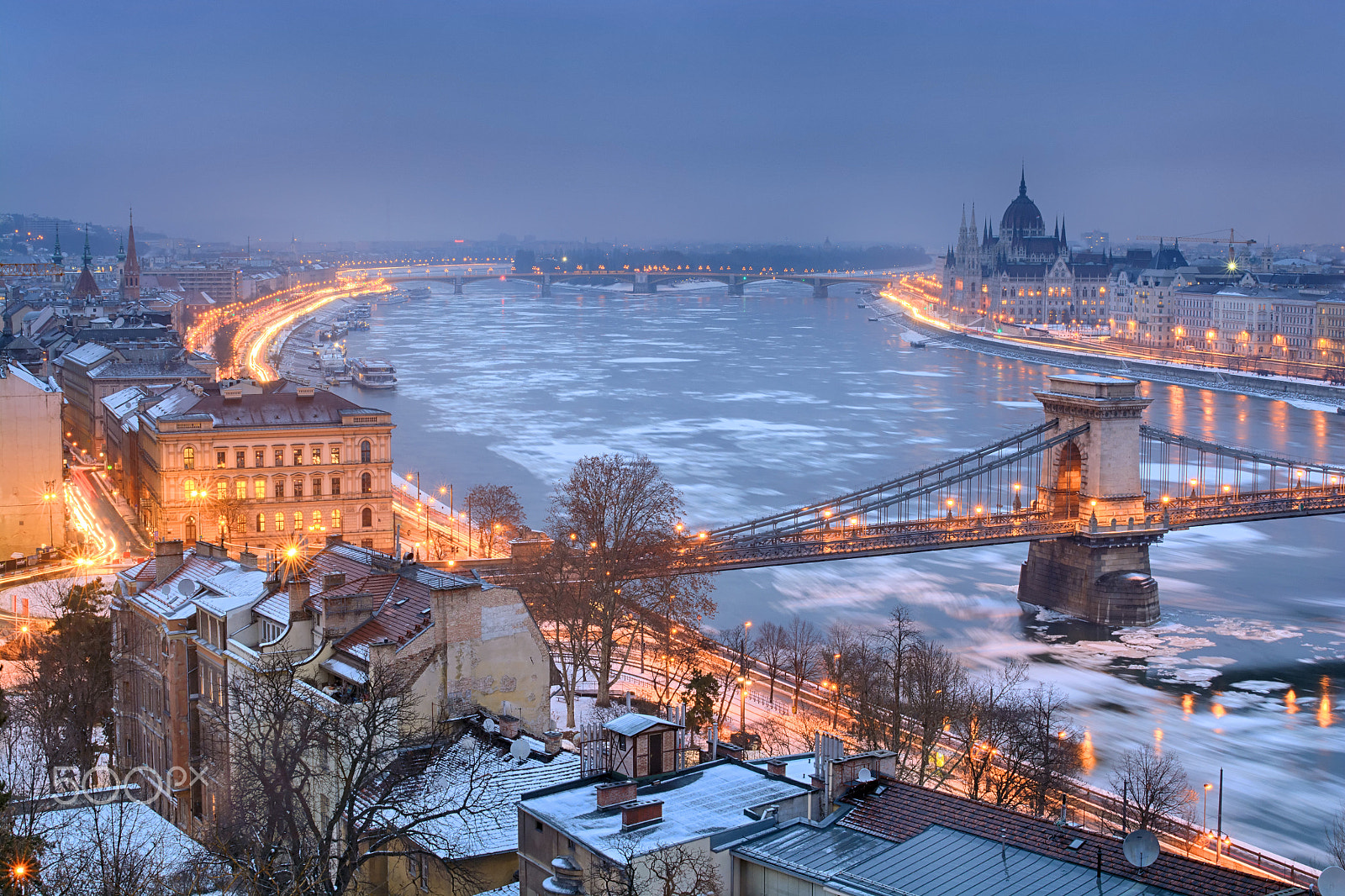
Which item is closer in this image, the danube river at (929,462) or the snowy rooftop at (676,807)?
the snowy rooftop at (676,807)

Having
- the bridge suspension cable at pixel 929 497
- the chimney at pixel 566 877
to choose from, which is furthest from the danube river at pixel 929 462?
the chimney at pixel 566 877

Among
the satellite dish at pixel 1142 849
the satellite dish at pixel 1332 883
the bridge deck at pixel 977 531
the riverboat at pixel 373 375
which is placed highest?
the satellite dish at pixel 1332 883

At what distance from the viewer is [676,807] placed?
9.05 meters

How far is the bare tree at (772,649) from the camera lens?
21844 mm

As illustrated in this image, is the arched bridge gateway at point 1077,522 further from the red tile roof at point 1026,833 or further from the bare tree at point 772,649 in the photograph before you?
the red tile roof at point 1026,833

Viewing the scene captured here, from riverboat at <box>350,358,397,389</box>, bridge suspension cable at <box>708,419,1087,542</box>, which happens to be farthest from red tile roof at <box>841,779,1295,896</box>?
riverboat at <box>350,358,397,389</box>

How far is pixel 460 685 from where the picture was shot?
12.9 m

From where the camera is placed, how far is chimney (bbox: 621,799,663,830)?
8.52 meters

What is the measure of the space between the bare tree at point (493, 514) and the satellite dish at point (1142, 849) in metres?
22.6

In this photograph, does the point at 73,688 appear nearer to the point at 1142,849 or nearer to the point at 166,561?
the point at 166,561

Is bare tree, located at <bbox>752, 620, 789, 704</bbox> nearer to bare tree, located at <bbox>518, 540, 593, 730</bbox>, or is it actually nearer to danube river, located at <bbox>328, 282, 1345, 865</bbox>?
danube river, located at <bbox>328, 282, 1345, 865</bbox>

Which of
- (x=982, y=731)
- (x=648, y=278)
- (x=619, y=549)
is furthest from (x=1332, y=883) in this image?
(x=648, y=278)

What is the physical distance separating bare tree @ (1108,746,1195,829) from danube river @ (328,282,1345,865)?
0.35 metres

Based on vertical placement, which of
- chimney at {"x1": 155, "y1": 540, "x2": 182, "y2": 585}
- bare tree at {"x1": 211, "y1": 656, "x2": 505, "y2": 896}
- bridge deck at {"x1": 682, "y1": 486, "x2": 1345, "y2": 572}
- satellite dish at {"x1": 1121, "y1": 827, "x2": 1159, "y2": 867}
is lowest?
bridge deck at {"x1": 682, "y1": 486, "x2": 1345, "y2": 572}
